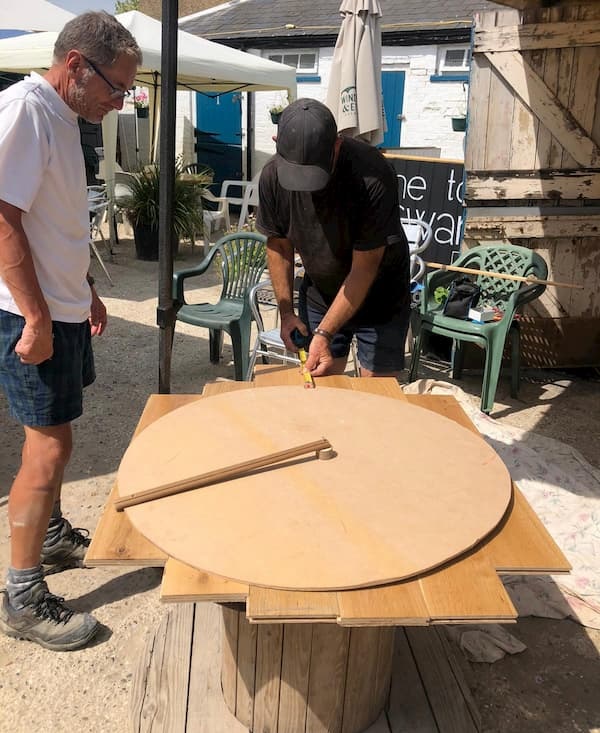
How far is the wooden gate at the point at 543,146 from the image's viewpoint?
4.03 m

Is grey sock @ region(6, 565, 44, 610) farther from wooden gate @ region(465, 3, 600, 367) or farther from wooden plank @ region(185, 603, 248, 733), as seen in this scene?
wooden gate @ region(465, 3, 600, 367)

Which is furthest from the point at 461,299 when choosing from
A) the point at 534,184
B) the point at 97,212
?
the point at 97,212

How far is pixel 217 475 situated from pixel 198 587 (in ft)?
1.12

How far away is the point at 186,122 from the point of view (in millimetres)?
12195

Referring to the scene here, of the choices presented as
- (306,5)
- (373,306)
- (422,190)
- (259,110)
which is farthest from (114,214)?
(306,5)

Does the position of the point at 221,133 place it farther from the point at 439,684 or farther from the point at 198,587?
the point at 198,587

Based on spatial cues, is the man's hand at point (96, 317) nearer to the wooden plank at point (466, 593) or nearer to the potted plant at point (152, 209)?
the wooden plank at point (466, 593)

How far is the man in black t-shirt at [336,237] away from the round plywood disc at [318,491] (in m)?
0.58

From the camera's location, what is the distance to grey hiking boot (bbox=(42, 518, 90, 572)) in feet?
8.13

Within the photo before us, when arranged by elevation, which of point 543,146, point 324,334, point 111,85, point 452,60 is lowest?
point 324,334

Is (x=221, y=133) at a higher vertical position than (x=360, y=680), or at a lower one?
higher

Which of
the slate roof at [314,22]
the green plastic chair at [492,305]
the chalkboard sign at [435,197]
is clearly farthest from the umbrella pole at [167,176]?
the slate roof at [314,22]

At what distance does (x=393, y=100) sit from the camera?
10.5 meters

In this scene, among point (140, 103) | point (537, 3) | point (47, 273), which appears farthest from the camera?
point (140, 103)
